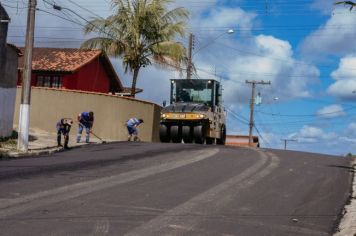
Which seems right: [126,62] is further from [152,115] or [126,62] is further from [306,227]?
[306,227]

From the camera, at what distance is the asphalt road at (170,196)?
315 inches

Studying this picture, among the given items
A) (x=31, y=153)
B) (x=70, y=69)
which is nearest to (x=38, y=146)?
(x=31, y=153)

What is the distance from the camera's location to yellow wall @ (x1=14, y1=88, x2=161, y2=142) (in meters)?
Answer: 29.3

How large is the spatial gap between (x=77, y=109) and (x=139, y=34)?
5716 mm

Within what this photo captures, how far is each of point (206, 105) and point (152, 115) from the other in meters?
6.48

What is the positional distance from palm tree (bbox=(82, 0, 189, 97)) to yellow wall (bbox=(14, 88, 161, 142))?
3125 millimetres

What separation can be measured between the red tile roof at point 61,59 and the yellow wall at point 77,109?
330 inches

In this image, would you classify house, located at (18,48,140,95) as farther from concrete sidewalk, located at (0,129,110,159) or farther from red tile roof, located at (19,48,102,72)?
concrete sidewalk, located at (0,129,110,159)

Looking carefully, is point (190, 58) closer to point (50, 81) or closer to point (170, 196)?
point (50, 81)

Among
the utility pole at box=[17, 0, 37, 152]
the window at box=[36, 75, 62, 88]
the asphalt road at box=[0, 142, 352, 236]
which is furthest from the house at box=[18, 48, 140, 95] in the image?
the asphalt road at box=[0, 142, 352, 236]

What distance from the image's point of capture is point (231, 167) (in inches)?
616

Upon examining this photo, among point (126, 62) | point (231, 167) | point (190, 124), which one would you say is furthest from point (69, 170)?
point (126, 62)

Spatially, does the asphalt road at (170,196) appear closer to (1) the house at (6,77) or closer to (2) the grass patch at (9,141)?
(2) the grass patch at (9,141)

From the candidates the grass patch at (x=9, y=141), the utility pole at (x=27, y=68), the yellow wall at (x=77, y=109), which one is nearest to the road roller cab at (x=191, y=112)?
the yellow wall at (x=77, y=109)
